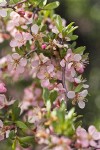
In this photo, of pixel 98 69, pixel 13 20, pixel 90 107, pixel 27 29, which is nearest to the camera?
pixel 27 29

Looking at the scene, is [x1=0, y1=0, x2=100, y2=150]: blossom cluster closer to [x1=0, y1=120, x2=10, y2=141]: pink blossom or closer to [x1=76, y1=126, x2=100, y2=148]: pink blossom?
[x1=0, y1=120, x2=10, y2=141]: pink blossom

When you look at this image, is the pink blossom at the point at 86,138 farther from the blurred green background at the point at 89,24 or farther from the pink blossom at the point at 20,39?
the blurred green background at the point at 89,24

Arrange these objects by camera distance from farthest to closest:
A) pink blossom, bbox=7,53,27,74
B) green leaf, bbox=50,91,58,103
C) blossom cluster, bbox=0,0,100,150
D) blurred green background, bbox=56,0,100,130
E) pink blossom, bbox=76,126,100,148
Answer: blurred green background, bbox=56,0,100,130, pink blossom, bbox=7,53,27,74, blossom cluster, bbox=0,0,100,150, green leaf, bbox=50,91,58,103, pink blossom, bbox=76,126,100,148

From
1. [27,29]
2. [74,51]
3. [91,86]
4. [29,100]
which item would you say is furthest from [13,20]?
[91,86]

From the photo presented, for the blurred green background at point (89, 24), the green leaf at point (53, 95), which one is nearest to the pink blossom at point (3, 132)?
the green leaf at point (53, 95)

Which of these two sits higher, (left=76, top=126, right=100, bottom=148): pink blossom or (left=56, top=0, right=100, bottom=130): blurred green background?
(left=56, top=0, right=100, bottom=130): blurred green background

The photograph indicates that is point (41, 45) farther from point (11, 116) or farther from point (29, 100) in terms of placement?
point (29, 100)

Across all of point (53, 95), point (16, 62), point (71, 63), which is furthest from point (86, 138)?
point (16, 62)

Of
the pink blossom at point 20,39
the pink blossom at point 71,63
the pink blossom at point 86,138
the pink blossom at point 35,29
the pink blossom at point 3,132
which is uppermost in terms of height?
the pink blossom at point 35,29

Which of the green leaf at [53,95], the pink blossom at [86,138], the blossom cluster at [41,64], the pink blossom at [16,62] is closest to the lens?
the pink blossom at [86,138]

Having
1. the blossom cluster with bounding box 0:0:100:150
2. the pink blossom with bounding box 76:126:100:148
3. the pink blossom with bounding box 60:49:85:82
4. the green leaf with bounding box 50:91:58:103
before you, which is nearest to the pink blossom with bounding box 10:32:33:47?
the blossom cluster with bounding box 0:0:100:150

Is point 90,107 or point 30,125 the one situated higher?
point 30,125
